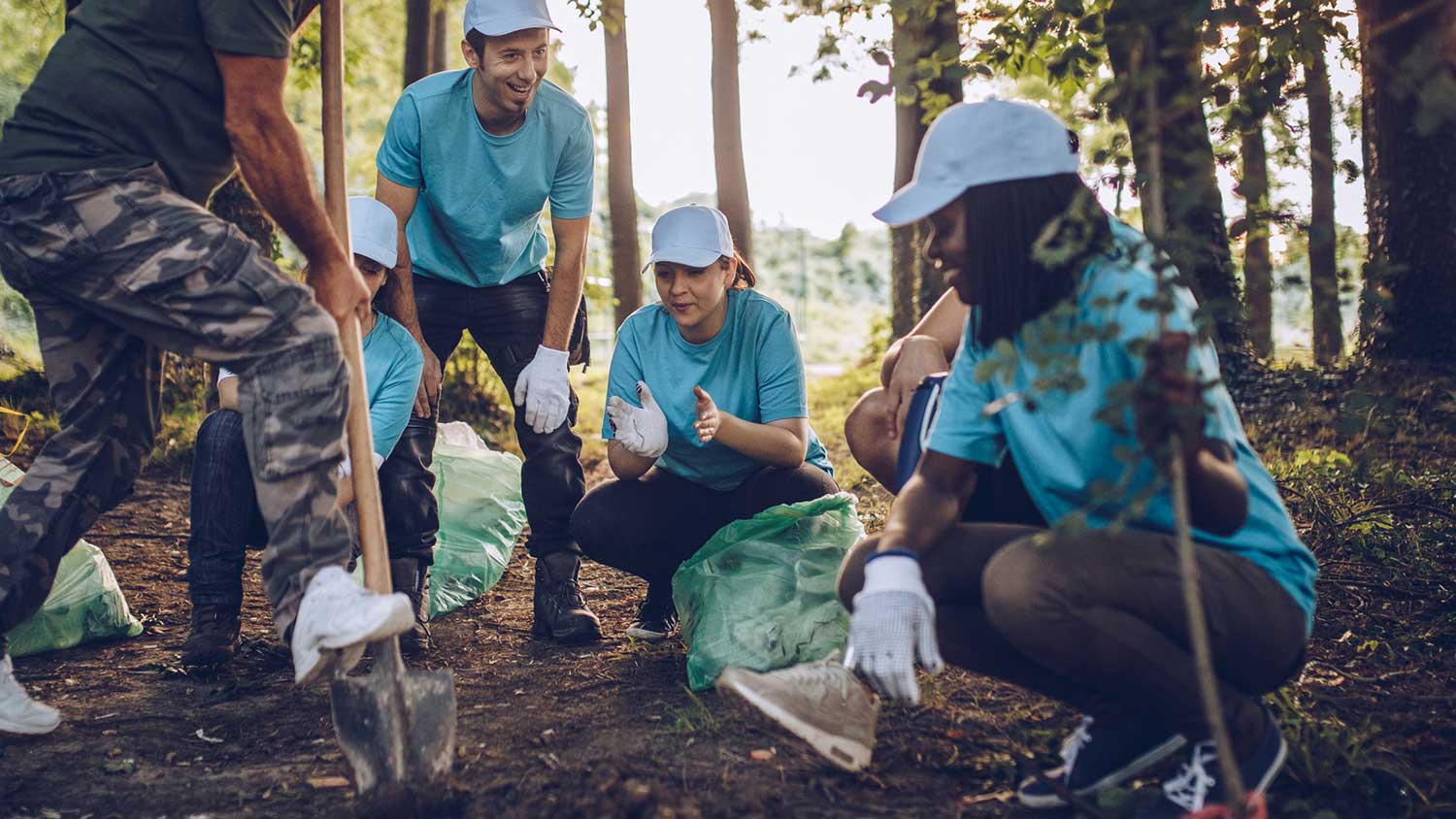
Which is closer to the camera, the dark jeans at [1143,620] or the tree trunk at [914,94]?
the dark jeans at [1143,620]

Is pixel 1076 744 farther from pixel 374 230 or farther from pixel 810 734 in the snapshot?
pixel 374 230

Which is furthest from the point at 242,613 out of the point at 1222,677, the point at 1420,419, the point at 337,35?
the point at 1420,419

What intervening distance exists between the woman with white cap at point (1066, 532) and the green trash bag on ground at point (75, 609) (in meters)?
2.13

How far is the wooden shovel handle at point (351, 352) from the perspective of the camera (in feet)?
7.91

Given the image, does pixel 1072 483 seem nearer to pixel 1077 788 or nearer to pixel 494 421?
pixel 1077 788

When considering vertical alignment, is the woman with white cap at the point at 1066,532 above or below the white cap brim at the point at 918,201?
below

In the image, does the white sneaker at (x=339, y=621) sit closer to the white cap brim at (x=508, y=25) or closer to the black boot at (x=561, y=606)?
the black boot at (x=561, y=606)

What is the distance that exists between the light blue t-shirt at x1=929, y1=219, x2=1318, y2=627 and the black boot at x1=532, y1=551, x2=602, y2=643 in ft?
5.18

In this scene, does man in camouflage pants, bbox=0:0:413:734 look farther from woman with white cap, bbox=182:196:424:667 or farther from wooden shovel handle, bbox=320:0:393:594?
woman with white cap, bbox=182:196:424:667

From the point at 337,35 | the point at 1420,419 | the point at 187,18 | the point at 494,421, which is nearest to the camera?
the point at 187,18

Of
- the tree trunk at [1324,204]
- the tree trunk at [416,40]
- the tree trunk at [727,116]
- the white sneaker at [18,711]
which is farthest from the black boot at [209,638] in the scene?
the tree trunk at [416,40]

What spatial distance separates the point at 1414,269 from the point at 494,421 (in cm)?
527

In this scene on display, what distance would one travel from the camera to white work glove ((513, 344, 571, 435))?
3326 millimetres

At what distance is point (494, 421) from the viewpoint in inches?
292
